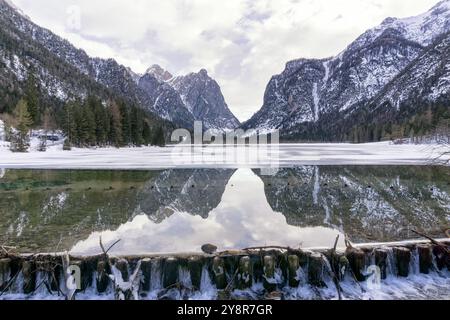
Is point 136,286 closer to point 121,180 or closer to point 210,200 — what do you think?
point 210,200

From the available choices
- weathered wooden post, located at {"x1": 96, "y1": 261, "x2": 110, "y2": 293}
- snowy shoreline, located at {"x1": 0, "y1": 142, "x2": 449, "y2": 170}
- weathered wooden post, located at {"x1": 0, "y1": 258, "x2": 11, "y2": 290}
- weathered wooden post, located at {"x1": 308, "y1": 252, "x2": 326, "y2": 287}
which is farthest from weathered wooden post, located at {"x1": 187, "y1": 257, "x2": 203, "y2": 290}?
snowy shoreline, located at {"x1": 0, "y1": 142, "x2": 449, "y2": 170}

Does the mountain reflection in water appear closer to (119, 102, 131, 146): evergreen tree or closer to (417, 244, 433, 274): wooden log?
(417, 244, 433, 274): wooden log

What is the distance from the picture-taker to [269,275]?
26.0 feet

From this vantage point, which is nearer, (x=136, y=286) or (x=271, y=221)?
(x=136, y=286)

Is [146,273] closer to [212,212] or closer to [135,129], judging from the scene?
[212,212]

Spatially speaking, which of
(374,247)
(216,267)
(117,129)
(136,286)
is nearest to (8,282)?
(136,286)

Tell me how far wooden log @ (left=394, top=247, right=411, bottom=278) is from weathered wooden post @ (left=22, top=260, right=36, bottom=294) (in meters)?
10.0

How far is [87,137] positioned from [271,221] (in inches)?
2955

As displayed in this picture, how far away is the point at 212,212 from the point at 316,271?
6914 millimetres

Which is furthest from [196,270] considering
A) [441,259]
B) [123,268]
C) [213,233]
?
[441,259]

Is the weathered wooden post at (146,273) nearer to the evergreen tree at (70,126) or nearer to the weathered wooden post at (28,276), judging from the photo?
the weathered wooden post at (28,276)

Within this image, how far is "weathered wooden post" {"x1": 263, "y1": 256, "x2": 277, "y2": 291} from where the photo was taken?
782 cm
